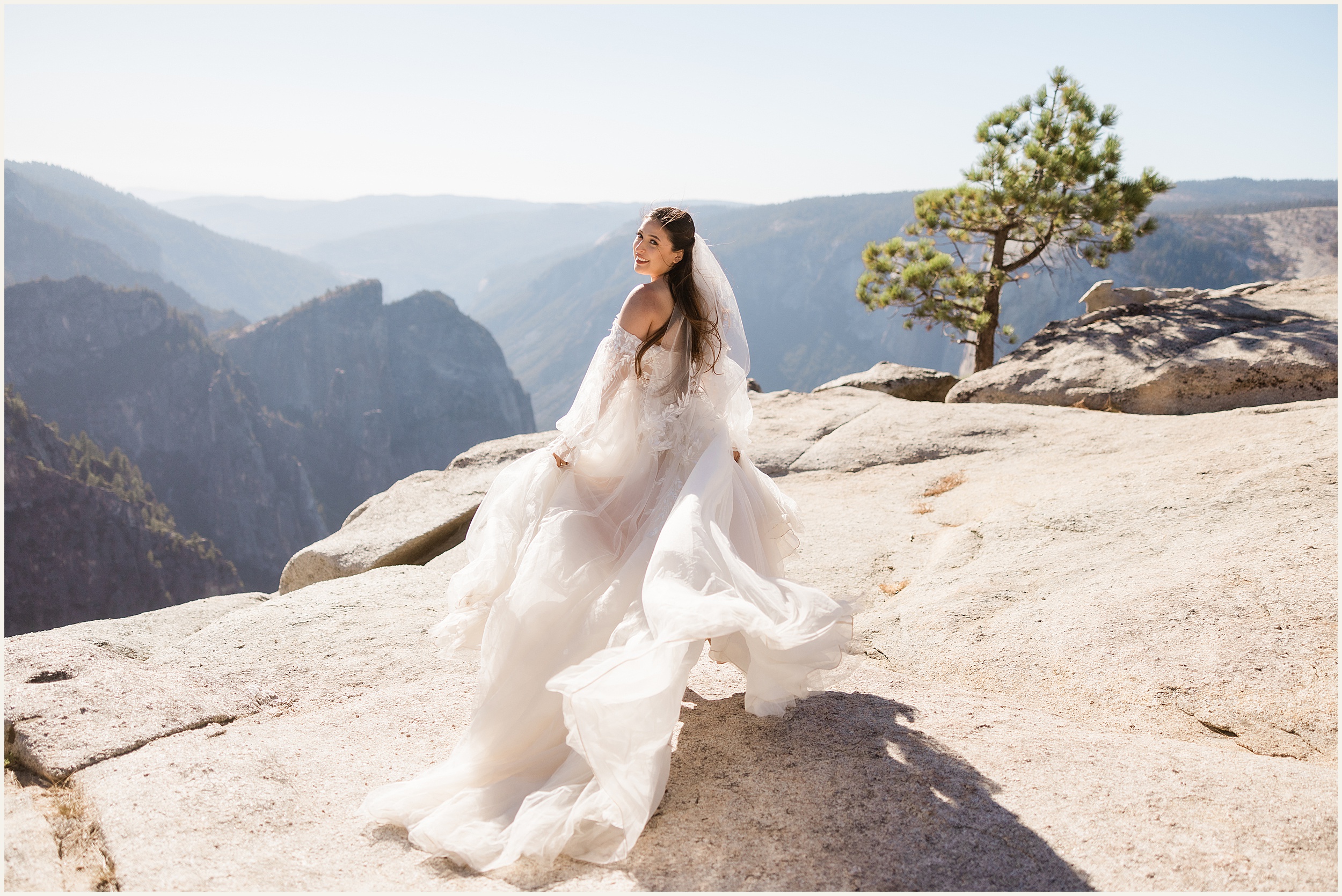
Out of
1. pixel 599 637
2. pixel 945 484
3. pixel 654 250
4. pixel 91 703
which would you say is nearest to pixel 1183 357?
pixel 945 484

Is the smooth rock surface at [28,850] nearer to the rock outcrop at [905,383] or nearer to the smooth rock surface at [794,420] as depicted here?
the smooth rock surface at [794,420]

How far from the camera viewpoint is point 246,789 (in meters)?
3.36

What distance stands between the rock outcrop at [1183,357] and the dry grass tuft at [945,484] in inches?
158

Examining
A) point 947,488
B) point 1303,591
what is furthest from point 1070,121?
point 1303,591

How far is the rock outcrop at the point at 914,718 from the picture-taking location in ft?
9.16

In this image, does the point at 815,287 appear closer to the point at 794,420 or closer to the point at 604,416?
the point at 794,420

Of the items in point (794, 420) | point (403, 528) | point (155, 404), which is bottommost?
point (155, 404)

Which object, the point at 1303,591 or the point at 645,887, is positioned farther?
the point at 1303,591

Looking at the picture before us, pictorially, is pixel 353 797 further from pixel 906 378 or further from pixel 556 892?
pixel 906 378

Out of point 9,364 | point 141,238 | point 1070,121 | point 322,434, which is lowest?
point 322,434

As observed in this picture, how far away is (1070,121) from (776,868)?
14701 mm

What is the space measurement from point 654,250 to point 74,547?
7908 cm

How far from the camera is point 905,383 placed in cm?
1386

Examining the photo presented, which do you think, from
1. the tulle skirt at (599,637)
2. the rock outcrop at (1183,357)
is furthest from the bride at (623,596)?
the rock outcrop at (1183,357)
